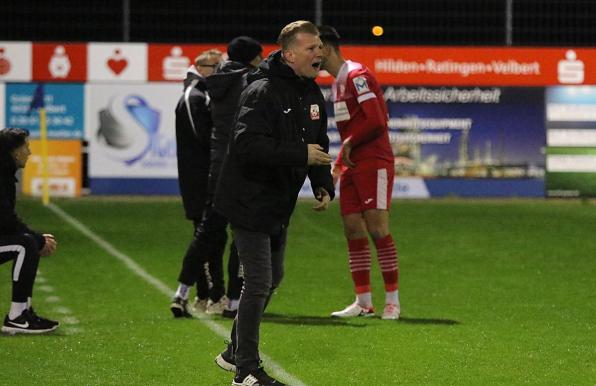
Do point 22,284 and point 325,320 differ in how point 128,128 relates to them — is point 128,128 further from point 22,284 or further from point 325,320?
point 22,284

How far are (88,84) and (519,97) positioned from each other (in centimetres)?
766

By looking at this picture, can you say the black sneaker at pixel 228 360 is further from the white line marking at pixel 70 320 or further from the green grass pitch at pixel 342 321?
the white line marking at pixel 70 320

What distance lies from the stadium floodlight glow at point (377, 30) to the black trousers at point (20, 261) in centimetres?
1864

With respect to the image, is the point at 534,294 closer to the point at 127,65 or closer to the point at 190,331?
the point at 190,331

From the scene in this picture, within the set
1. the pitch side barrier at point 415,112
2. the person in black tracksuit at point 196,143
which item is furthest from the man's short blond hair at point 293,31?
the pitch side barrier at point 415,112

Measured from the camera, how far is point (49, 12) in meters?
27.8

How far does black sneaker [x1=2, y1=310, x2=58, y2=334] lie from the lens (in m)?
9.73

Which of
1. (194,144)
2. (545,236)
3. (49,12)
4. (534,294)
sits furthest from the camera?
(49,12)

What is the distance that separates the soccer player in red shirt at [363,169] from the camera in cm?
1059

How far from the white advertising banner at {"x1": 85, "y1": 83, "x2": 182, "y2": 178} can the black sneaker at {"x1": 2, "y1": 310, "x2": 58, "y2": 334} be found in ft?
52.9

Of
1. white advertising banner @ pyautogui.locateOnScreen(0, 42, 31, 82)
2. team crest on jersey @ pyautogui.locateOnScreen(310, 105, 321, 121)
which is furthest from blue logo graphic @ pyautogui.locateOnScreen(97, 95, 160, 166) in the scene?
team crest on jersey @ pyautogui.locateOnScreen(310, 105, 321, 121)

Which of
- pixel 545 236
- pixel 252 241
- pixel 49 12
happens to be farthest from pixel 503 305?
pixel 49 12

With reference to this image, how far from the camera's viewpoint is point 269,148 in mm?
7188

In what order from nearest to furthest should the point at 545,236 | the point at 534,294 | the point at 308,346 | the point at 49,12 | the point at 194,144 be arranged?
the point at 308,346, the point at 194,144, the point at 534,294, the point at 545,236, the point at 49,12
